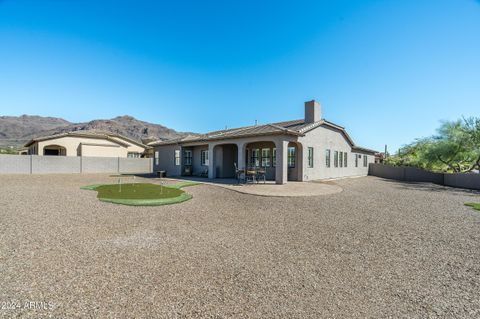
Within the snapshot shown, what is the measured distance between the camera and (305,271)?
11.8 ft

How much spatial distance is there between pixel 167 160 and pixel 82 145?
1304 centimetres

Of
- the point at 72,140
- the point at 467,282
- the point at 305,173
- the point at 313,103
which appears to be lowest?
the point at 467,282

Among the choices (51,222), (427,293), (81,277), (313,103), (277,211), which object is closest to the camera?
(427,293)

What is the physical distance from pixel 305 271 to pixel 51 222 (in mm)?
6613

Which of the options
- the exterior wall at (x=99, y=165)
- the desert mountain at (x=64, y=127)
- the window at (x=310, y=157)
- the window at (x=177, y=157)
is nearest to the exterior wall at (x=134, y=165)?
the exterior wall at (x=99, y=165)

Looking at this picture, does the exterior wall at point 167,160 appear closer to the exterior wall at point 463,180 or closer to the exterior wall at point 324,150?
the exterior wall at point 324,150

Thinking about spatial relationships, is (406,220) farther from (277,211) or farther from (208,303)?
(208,303)

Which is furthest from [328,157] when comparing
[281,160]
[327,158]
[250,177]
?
[250,177]

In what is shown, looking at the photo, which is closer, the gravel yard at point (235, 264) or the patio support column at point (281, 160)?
the gravel yard at point (235, 264)

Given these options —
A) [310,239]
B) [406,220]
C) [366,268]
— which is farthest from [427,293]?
[406,220]

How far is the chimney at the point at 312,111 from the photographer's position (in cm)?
1753

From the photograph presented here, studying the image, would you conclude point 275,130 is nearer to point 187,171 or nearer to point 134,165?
point 187,171

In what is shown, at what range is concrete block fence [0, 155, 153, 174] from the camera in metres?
21.5

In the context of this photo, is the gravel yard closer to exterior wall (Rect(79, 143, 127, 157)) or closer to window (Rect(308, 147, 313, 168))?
window (Rect(308, 147, 313, 168))
